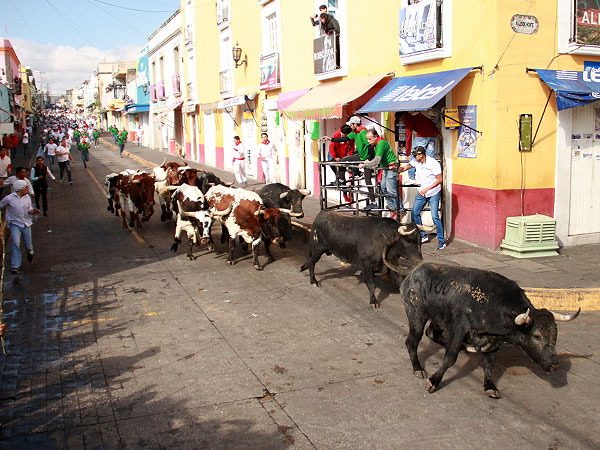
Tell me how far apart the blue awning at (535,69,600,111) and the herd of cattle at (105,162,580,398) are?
366 centimetres

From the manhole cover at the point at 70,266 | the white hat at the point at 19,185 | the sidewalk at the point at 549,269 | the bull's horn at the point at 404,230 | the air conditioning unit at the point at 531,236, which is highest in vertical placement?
the white hat at the point at 19,185

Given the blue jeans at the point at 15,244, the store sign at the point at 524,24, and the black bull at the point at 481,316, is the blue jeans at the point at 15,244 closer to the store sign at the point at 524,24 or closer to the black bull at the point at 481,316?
the black bull at the point at 481,316

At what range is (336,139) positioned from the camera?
1263 cm

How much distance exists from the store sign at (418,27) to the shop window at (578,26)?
2140 millimetres

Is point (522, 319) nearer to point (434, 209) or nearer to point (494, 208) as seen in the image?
point (494, 208)

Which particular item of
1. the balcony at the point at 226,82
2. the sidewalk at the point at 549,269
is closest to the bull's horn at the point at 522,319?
the sidewalk at the point at 549,269

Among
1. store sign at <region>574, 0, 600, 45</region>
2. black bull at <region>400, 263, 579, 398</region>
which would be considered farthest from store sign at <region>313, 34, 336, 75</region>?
black bull at <region>400, 263, 579, 398</region>

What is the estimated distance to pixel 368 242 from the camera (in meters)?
8.18

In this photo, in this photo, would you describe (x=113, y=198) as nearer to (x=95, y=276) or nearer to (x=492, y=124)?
(x=95, y=276)

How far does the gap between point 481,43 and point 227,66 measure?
61.2 feet

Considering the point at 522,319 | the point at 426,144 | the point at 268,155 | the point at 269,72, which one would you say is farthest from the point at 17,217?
the point at 269,72

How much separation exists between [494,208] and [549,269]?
4.95 feet

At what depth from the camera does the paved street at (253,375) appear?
4.83 m

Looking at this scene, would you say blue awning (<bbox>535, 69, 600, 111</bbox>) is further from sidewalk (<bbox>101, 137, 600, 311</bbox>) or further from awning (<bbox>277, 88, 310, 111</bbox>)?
awning (<bbox>277, 88, 310, 111</bbox>)
